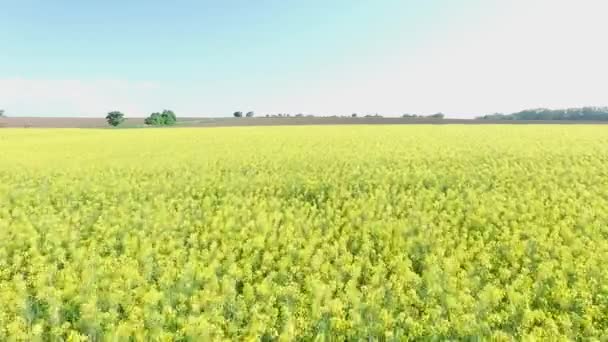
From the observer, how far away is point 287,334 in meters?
5.64

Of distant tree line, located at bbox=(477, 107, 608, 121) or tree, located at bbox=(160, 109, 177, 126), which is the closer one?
distant tree line, located at bbox=(477, 107, 608, 121)

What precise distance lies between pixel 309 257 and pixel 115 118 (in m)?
126

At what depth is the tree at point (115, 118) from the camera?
120 metres

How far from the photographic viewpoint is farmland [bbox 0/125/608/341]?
19.5ft

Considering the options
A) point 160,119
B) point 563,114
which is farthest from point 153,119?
point 563,114

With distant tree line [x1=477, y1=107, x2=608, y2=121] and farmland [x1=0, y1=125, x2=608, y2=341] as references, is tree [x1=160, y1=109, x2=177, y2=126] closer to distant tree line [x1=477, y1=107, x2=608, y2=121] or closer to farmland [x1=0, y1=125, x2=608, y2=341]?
distant tree line [x1=477, y1=107, x2=608, y2=121]

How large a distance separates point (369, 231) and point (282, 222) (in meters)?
2.37

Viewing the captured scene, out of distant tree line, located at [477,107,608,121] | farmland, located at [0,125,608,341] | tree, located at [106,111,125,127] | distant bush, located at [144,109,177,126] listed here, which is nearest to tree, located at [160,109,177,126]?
distant bush, located at [144,109,177,126]

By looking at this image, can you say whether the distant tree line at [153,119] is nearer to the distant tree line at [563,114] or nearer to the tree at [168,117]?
the tree at [168,117]

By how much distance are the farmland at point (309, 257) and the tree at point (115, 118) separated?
4386 inches

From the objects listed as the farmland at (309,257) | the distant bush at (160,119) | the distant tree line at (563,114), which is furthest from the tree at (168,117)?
the farmland at (309,257)

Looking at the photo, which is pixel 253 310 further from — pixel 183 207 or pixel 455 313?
pixel 183 207

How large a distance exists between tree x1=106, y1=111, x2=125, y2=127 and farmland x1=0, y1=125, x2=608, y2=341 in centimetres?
11141

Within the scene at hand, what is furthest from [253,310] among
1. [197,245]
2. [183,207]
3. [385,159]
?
[385,159]
